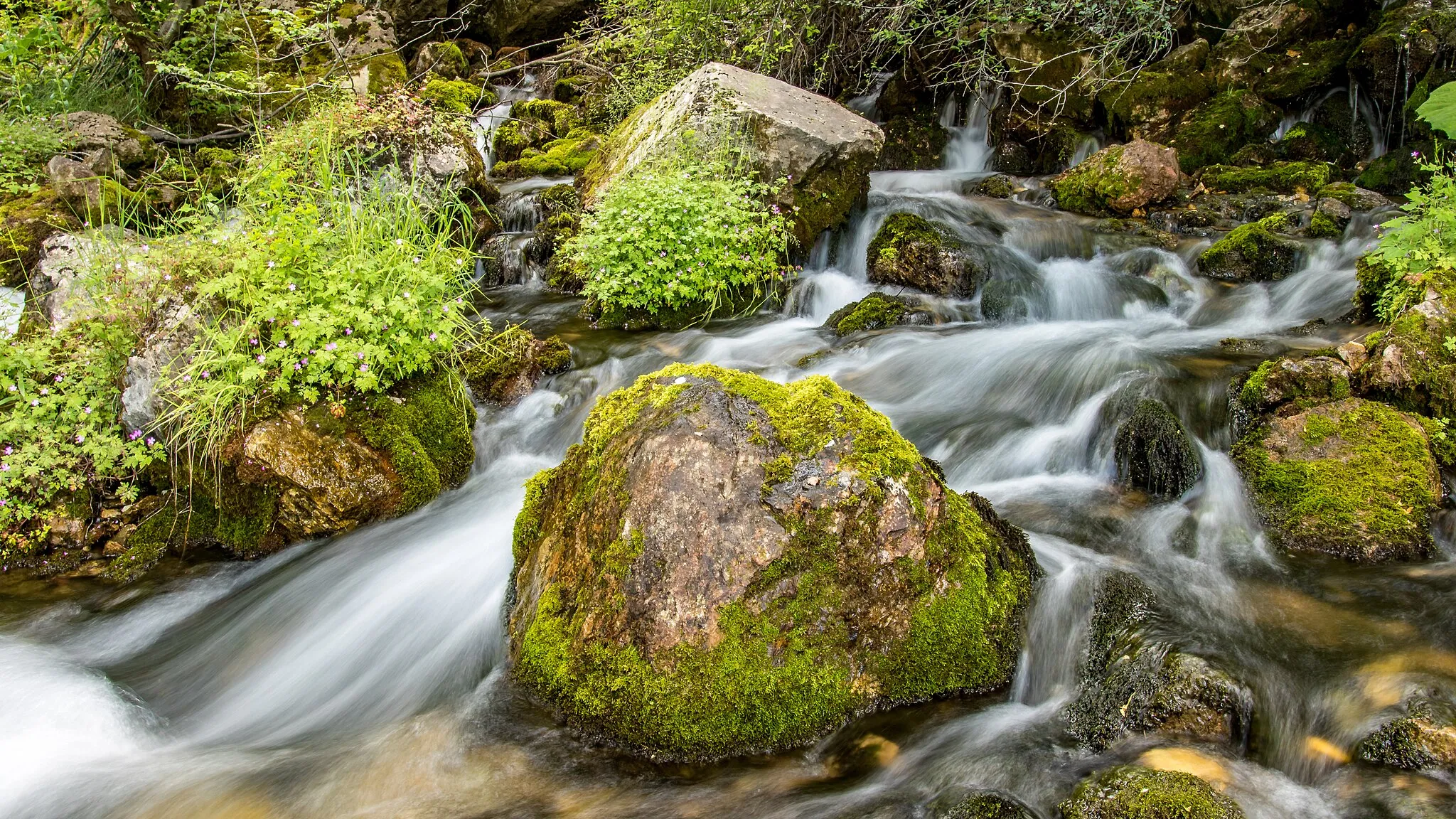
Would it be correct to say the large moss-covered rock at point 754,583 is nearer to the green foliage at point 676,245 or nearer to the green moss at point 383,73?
the green foliage at point 676,245

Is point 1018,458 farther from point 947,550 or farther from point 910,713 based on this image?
point 910,713

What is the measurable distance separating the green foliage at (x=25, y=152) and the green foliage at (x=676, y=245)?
5.39 meters

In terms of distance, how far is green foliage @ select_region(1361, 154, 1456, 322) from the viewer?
5389mm

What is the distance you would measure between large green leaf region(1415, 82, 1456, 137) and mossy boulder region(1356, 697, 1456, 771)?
3.08m

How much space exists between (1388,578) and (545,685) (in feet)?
12.8

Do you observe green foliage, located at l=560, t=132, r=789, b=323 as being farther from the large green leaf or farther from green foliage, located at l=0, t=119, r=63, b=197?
green foliage, located at l=0, t=119, r=63, b=197

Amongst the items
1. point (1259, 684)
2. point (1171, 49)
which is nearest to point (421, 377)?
point (1259, 684)

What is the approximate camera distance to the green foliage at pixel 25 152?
824cm

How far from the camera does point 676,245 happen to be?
7.56 m

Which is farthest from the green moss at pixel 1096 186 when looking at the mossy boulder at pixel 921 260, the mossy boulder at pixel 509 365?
the mossy boulder at pixel 509 365

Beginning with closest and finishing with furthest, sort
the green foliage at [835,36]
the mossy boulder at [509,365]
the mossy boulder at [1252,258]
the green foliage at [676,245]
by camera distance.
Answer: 1. the mossy boulder at [509,365]
2. the green foliage at [676,245]
3. the mossy boulder at [1252,258]
4. the green foliage at [835,36]

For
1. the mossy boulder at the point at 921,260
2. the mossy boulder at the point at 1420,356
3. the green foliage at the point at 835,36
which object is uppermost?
the green foliage at the point at 835,36

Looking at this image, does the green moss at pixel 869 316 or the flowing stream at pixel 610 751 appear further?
the green moss at pixel 869 316

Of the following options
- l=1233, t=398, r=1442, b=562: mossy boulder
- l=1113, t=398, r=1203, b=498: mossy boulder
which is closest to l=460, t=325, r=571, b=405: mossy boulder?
l=1113, t=398, r=1203, b=498: mossy boulder
